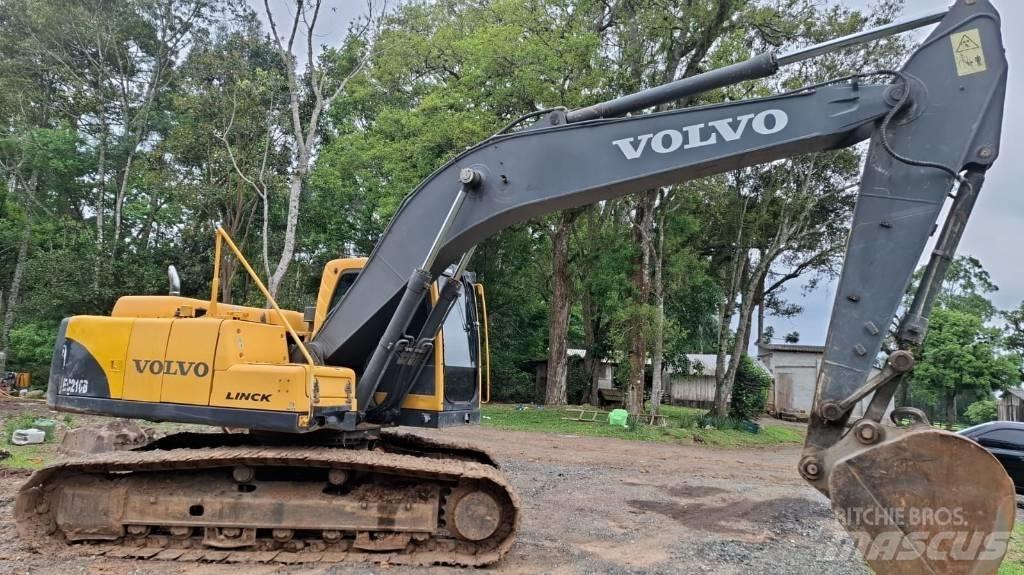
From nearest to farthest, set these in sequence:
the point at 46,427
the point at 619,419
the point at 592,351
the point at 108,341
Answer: the point at 108,341, the point at 46,427, the point at 619,419, the point at 592,351

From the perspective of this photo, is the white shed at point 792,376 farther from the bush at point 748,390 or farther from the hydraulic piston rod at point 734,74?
the hydraulic piston rod at point 734,74

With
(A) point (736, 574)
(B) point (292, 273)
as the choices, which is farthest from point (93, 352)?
(B) point (292, 273)

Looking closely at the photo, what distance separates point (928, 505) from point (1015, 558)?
13.4 ft

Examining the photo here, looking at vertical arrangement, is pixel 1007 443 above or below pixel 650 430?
above

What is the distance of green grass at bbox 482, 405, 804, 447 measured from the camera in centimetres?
1731

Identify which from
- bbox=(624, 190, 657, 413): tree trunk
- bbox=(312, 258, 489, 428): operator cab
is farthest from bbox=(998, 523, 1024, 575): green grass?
bbox=(624, 190, 657, 413): tree trunk

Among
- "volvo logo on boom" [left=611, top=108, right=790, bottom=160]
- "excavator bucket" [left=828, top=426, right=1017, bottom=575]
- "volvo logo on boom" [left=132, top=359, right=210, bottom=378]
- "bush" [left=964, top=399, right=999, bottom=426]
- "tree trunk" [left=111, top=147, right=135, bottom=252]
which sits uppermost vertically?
"tree trunk" [left=111, top=147, right=135, bottom=252]

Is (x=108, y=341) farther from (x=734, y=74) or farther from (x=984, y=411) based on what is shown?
(x=984, y=411)

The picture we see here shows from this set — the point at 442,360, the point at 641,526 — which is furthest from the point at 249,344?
the point at 641,526

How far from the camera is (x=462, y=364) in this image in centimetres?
676

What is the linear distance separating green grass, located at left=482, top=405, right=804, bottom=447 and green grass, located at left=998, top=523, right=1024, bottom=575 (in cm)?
944

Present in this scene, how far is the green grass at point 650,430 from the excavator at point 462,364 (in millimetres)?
11292

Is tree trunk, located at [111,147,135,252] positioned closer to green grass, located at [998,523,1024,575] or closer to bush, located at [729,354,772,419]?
bush, located at [729,354,772,419]

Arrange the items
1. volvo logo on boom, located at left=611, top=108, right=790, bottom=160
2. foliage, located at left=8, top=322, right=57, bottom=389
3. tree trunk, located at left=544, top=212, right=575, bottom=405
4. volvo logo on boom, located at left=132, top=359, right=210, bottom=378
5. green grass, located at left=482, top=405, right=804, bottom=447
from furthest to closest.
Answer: tree trunk, located at left=544, top=212, right=575, bottom=405
foliage, located at left=8, top=322, right=57, bottom=389
green grass, located at left=482, top=405, right=804, bottom=447
volvo logo on boom, located at left=132, top=359, right=210, bottom=378
volvo logo on boom, located at left=611, top=108, right=790, bottom=160
